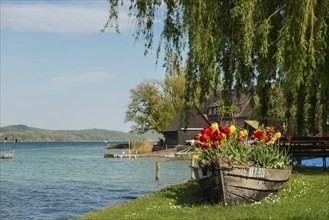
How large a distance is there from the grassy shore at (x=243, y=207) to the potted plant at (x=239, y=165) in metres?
0.36

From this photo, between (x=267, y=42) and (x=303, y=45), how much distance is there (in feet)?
4.74

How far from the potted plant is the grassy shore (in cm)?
36

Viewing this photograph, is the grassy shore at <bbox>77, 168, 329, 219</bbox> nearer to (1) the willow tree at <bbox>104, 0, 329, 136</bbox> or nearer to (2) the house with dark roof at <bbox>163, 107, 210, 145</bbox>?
(1) the willow tree at <bbox>104, 0, 329, 136</bbox>

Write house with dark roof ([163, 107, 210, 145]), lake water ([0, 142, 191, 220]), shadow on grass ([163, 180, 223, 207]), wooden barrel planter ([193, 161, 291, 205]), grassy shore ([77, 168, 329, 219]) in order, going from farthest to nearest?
house with dark roof ([163, 107, 210, 145])
lake water ([0, 142, 191, 220])
shadow on grass ([163, 180, 223, 207])
wooden barrel planter ([193, 161, 291, 205])
grassy shore ([77, 168, 329, 219])

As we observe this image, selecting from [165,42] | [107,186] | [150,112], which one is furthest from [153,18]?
[150,112]

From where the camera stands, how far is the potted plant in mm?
12844

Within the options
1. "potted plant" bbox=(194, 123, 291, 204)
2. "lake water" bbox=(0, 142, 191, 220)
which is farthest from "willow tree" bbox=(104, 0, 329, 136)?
"lake water" bbox=(0, 142, 191, 220)

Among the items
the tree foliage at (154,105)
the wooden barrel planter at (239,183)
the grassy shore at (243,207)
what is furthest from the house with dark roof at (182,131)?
the wooden barrel planter at (239,183)

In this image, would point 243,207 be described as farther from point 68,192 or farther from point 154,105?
point 154,105

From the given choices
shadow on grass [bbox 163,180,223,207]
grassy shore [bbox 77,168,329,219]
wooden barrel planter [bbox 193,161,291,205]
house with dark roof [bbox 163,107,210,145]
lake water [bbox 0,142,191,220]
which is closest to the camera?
grassy shore [bbox 77,168,329,219]

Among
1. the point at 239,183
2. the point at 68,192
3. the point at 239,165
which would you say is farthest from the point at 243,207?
the point at 68,192

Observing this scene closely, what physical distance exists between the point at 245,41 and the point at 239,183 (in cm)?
349

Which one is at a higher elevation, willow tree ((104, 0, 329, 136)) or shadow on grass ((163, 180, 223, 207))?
willow tree ((104, 0, 329, 136))

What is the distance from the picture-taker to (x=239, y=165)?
13.0 meters
